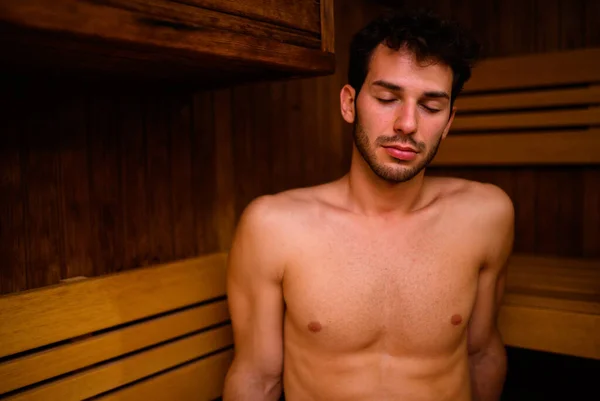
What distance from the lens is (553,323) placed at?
196cm

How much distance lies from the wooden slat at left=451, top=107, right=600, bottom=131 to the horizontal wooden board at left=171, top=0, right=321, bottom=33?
5.01ft

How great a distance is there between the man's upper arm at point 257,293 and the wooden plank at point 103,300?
22cm

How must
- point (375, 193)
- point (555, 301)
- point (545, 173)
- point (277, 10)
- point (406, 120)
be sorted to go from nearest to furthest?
point (277, 10), point (406, 120), point (375, 193), point (555, 301), point (545, 173)

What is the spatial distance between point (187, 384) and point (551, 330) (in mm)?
1338

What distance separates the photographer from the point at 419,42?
1640 millimetres

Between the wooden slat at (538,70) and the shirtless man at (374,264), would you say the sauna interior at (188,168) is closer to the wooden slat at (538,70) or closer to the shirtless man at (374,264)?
the wooden slat at (538,70)

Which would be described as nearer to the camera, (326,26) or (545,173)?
(326,26)

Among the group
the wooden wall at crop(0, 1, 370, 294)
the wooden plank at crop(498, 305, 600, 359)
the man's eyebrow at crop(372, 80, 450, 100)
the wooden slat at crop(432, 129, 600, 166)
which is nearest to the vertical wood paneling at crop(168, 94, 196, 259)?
the wooden wall at crop(0, 1, 370, 294)

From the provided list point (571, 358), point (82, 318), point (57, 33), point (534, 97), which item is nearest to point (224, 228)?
point (82, 318)

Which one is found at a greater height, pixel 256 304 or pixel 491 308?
pixel 256 304

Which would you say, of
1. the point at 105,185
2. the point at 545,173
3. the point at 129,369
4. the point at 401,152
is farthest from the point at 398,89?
the point at 545,173

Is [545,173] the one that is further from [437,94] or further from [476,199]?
[437,94]

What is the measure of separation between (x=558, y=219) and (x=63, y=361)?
2404 mm

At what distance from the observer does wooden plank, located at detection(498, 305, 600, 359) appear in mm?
1888
